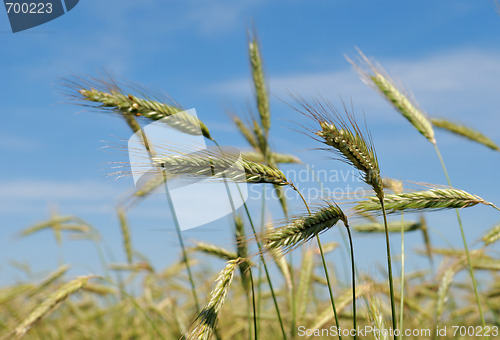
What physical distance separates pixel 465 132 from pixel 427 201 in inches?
85.4

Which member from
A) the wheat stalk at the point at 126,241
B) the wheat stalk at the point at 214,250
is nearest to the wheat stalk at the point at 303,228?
the wheat stalk at the point at 214,250

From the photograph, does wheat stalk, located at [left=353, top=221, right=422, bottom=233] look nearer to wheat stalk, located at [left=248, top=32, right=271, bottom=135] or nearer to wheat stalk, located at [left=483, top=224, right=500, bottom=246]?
wheat stalk, located at [left=483, top=224, right=500, bottom=246]

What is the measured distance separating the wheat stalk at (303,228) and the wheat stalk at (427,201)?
147mm

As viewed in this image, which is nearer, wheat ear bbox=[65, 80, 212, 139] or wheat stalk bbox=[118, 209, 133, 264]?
wheat ear bbox=[65, 80, 212, 139]

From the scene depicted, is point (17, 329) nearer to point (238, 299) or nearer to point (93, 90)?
point (93, 90)

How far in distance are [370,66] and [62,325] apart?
18.4ft

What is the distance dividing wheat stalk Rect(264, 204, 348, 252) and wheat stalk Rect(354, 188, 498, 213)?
147 mm

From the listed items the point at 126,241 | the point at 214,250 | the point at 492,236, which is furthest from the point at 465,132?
the point at 126,241

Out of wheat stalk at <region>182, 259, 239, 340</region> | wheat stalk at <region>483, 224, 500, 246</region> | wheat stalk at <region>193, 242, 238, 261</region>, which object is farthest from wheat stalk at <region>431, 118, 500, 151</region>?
wheat stalk at <region>182, 259, 239, 340</region>

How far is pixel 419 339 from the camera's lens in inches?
168

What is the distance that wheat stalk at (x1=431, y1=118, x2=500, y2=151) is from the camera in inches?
141

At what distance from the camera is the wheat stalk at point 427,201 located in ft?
6.29

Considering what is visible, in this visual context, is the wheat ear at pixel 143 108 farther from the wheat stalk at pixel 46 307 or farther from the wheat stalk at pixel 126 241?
the wheat stalk at pixel 126 241

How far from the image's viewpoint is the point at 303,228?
1.75m
